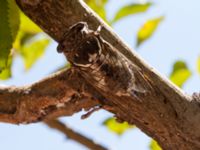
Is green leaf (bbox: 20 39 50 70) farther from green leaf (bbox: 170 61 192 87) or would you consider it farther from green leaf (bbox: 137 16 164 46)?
green leaf (bbox: 170 61 192 87)

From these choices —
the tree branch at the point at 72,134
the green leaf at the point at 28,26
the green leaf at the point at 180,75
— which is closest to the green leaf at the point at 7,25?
the green leaf at the point at 28,26

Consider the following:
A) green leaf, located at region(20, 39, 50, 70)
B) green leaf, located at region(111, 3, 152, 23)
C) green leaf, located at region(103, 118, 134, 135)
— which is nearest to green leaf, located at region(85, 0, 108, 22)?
green leaf, located at region(111, 3, 152, 23)

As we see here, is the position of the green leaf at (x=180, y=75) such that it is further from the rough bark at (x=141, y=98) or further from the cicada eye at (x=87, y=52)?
the cicada eye at (x=87, y=52)

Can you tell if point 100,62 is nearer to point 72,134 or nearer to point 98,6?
point 98,6

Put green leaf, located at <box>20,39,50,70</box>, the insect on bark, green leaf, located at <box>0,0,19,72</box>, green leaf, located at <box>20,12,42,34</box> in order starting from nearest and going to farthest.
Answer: the insect on bark < green leaf, located at <box>0,0,19,72</box> < green leaf, located at <box>20,12,42,34</box> < green leaf, located at <box>20,39,50,70</box>

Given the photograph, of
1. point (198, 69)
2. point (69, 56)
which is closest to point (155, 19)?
point (198, 69)
